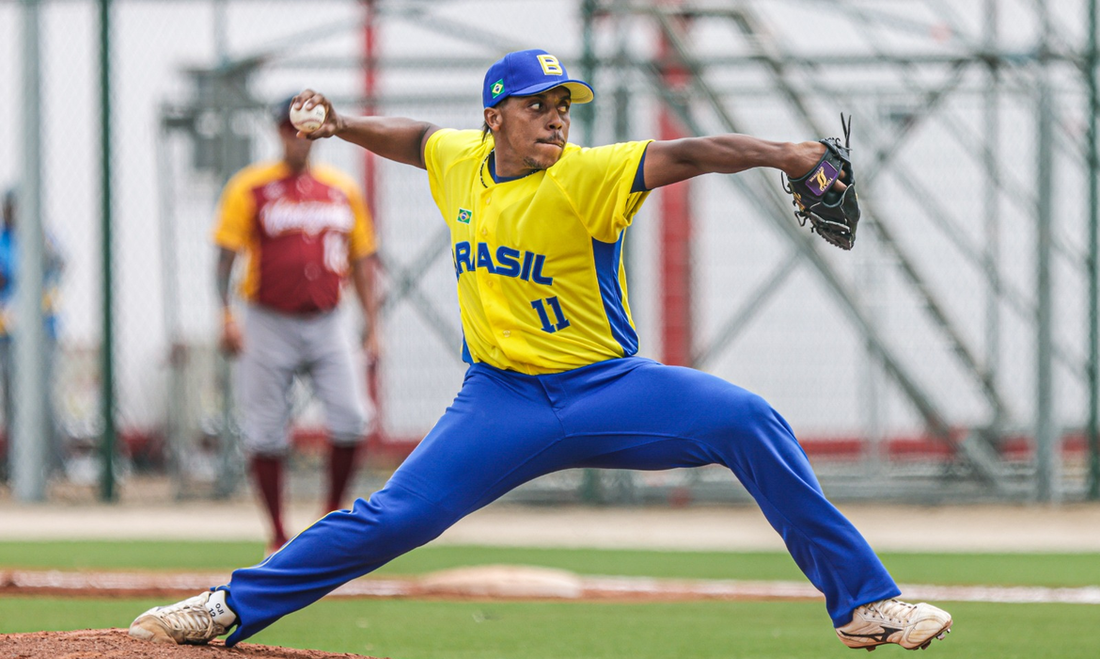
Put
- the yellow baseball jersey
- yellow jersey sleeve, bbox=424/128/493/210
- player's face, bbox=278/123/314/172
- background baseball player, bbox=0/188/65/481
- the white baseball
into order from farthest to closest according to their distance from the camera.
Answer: background baseball player, bbox=0/188/65/481
player's face, bbox=278/123/314/172
yellow jersey sleeve, bbox=424/128/493/210
the white baseball
the yellow baseball jersey

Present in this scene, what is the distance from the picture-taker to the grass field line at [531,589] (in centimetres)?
Result: 607

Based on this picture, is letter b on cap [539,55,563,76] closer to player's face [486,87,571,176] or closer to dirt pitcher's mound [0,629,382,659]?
player's face [486,87,571,176]

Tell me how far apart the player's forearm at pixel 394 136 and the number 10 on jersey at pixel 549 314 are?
2.47 ft

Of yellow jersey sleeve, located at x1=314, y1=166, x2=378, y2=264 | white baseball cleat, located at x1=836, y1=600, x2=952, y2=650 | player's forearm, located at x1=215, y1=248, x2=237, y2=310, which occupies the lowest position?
white baseball cleat, located at x1=836, y1=600, x2=952, y2=650

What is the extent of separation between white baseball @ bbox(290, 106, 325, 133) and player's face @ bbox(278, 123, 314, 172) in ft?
10.5

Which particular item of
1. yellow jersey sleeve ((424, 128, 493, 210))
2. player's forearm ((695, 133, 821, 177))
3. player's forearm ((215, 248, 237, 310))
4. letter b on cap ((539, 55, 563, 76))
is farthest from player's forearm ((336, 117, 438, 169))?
player's forearm ((215, 248, 237, 310))

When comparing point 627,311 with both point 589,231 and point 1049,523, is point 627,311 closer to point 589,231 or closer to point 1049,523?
point 589,231

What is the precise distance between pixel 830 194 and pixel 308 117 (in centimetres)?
155

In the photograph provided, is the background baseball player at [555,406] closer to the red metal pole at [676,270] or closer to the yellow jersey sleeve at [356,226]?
the yellow jersey sleeve at [356,226]

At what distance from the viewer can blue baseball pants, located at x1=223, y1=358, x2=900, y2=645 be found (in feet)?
12.3

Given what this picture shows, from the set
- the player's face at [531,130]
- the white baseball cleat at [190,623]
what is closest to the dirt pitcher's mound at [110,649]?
the white baseball cleat at [190,623]

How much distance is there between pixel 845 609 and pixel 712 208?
7.23m

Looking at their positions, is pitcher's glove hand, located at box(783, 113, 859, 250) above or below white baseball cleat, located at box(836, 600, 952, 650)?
above

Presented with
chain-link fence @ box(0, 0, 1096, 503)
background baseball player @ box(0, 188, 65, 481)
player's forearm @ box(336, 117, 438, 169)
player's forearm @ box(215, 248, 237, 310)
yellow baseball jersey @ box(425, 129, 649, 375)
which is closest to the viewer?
yellow baseball jersey @ box(425, 129, 649, 375)
